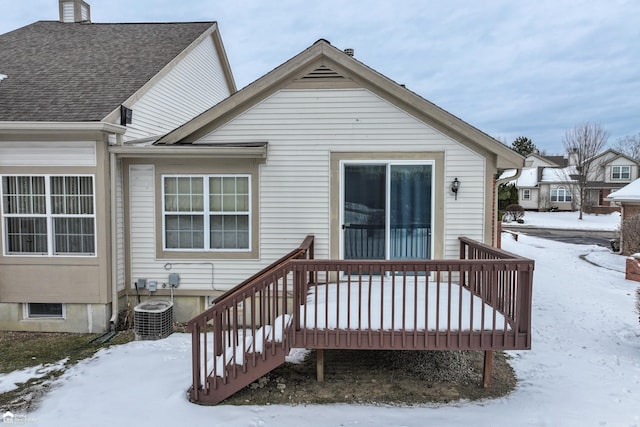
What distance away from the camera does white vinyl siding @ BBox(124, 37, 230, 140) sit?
8023 millimetres

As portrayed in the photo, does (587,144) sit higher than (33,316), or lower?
higher

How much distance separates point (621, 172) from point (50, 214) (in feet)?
154

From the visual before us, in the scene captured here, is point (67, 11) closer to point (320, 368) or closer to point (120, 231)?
point (120, 231)

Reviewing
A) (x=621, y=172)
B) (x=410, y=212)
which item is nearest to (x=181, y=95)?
(x=410, y=212)

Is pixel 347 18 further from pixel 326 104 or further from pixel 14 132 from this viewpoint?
pixel 14 132

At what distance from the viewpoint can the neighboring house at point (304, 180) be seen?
677 cm

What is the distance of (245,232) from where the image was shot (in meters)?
7.16

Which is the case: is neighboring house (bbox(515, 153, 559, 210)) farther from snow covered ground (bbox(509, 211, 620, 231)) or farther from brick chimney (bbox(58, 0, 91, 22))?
brick chimney (bbox(58, 0, 91, 22))

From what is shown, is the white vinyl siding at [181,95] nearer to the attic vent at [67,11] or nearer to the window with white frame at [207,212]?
the window with white frame at [207,212]

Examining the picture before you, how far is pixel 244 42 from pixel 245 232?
27.4 m

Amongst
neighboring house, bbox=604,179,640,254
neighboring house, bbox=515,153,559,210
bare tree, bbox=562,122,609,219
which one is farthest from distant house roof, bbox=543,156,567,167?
neighboring house, bbox=604,179,640,254

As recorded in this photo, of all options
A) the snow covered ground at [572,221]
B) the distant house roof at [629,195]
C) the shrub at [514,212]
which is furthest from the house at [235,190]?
the shrub at [514,212]

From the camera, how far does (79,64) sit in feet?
28.4

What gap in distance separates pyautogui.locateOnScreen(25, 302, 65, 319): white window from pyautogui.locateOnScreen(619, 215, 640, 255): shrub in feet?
58.7
